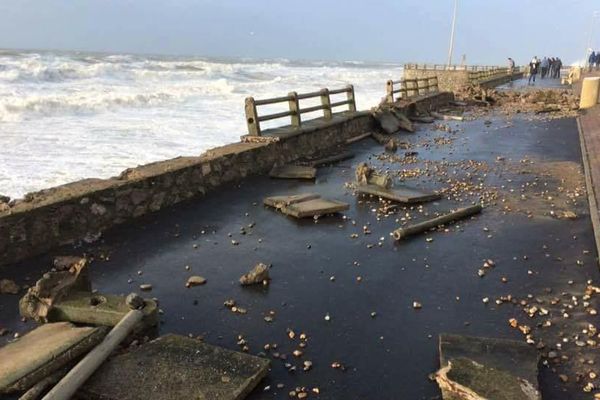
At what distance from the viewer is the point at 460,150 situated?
13.9m

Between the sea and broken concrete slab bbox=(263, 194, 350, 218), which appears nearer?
broken concrete slab bbox=(263, 194, 350, 218)

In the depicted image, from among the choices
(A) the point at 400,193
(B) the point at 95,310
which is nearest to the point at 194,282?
(B) the point at 95,310

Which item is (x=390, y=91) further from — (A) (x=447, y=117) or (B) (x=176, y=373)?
(B) (x=176, y=373)

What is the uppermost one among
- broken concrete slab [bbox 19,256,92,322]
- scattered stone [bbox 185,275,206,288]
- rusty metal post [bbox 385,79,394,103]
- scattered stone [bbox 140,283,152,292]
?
rusty metal post [bbox 385,79,394,103]

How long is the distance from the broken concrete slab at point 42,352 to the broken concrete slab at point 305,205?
4270mm

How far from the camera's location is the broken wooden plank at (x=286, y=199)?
8500mm

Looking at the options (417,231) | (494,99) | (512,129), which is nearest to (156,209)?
(417,231)

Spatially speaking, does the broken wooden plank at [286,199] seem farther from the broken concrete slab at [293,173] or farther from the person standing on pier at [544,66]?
the person standing on pier at [544,66]

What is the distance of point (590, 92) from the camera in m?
22.4

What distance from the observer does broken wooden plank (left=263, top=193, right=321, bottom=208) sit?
8.50 m

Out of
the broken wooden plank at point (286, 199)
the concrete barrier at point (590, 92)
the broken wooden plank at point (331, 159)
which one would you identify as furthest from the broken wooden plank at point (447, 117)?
the broken wooden plank at point (286, 199)

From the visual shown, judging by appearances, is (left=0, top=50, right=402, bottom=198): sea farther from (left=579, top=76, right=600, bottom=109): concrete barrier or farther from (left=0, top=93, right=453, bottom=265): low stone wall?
(left=579, top=76, right=600, bottom=109): concrete barrier

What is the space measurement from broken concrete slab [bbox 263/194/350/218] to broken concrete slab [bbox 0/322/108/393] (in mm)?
4270

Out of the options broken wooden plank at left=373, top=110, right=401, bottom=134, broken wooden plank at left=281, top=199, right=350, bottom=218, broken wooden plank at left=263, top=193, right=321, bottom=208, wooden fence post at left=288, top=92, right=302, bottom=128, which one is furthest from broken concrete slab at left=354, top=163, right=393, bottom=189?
broken wooden plank at left=373, top=110, right=401, bottom=134
